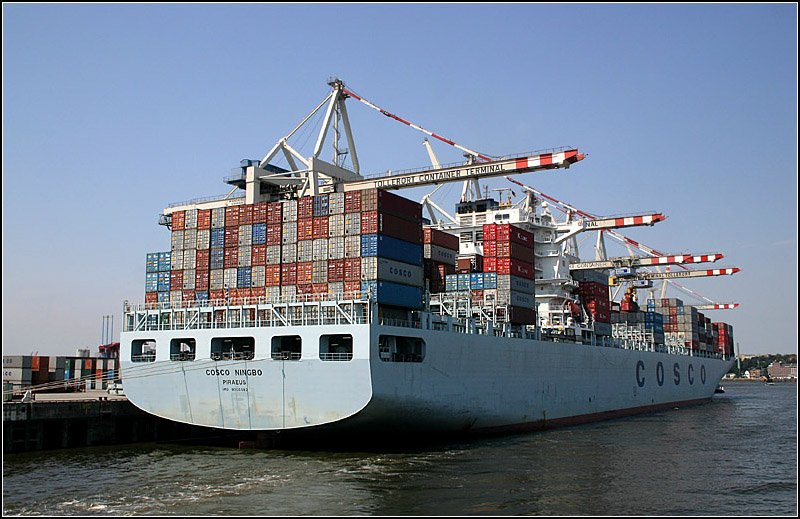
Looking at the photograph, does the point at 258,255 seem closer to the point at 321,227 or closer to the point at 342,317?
the point at 321,227

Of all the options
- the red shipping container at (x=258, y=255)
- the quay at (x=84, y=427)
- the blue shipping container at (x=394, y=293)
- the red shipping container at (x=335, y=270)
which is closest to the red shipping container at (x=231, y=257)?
the red shipping container at (x=258, y=255)

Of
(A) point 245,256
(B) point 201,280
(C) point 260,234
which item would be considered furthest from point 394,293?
(B) point 201,280

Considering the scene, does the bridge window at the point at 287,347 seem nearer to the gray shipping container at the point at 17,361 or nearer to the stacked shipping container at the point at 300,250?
the stacked shipping container at the point at 300,250

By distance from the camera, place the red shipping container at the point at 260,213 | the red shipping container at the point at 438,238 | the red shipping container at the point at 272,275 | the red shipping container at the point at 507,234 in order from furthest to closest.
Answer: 1. the red shipping container at the point at 507,234
2. the red shipping container at the point at 438,238
3. the red shipping container at the point at 260,213
4. the red shipping container at the point at 272,275

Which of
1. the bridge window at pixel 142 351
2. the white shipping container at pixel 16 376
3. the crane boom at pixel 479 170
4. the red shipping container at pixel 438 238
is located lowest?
the white shipping container at pixel 16 376

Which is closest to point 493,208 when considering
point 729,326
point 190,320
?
point 190,320

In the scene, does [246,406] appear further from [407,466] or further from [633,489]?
[633,489]
